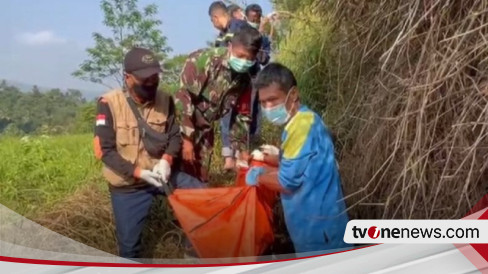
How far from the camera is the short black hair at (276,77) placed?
1.69 metres

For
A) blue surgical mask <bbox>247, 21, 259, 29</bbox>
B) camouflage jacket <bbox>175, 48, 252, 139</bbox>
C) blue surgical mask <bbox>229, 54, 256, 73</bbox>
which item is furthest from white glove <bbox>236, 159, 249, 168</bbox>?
blue surgical mask <bbox>247, 21, 259, 29</bbox>

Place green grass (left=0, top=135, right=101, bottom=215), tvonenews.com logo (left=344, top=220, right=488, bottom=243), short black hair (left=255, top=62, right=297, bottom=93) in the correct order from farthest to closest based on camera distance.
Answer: tvonenews.com logo (left=344, top=220, right=488, bottom=243), short black hair (left=255, top=62, right=297, bottom=93), green grass (left=0, top=135, right=101, bottom=215)

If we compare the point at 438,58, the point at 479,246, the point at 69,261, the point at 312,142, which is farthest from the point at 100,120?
the point at 479,246

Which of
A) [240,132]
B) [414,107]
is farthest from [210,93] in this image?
[414,107]

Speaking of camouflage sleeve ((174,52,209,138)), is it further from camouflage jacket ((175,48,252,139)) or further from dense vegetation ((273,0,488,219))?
dense vegetation ((273,0,488,219))

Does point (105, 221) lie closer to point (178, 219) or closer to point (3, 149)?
point (178, 219)

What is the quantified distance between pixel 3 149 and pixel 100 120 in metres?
0.22

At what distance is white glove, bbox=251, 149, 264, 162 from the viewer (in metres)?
1.71

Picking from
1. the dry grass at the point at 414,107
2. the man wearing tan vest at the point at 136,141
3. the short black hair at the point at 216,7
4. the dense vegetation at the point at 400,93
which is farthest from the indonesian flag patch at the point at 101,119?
the dry grass at the point at 414,107

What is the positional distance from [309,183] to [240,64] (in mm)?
331

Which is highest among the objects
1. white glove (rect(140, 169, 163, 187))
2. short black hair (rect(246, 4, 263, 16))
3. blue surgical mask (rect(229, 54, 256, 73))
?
short black hair (rect(246, 4, 263, 16))

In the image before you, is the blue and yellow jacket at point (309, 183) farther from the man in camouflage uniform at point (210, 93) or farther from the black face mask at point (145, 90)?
the black face mask at point (145, 90)

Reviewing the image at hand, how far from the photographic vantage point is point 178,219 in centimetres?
167

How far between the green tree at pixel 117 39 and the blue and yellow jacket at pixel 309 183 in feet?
1.23
